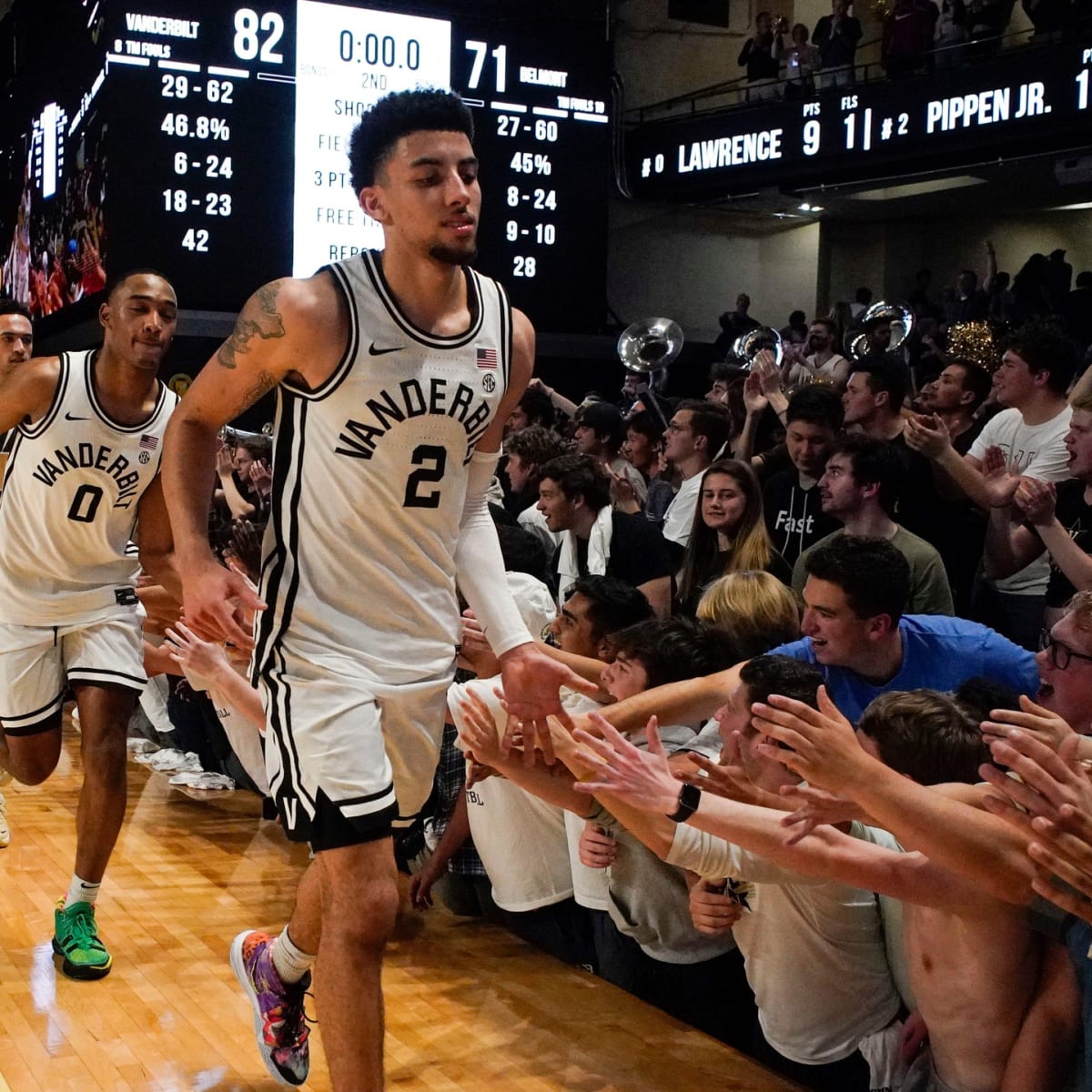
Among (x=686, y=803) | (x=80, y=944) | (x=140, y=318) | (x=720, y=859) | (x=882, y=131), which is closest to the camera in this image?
(x=686, y=803)

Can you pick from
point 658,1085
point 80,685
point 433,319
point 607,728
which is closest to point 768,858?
point 607,728

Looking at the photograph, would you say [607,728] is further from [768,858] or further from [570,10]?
[570,10]

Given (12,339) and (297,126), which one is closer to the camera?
(12,339)

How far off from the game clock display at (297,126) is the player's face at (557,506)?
543 cm

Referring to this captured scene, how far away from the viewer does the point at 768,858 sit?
10.2 feet

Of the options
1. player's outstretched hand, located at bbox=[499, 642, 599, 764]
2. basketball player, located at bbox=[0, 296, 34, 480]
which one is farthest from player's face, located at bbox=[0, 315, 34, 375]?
player's outstretched hand, located at bbox=[499, 642, 599, 764]

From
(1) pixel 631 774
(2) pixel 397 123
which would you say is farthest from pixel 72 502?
(1) pixel 631 774

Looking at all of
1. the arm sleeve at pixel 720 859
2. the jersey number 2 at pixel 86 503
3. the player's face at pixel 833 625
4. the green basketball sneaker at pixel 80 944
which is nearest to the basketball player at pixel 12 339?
the jersey number 2 at pixel 86 503

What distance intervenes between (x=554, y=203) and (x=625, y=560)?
7.00 metres

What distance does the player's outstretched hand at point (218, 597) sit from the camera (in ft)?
9.49

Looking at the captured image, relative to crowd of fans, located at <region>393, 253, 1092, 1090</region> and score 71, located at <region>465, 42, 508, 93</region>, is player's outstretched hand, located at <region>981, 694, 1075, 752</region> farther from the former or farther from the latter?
score 71, located at <region>465, 42, 508, 93</region>

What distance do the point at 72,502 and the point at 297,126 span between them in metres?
7.49

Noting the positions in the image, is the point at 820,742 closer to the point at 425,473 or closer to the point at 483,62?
the point at 425,473

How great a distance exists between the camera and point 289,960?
11.4 ft
